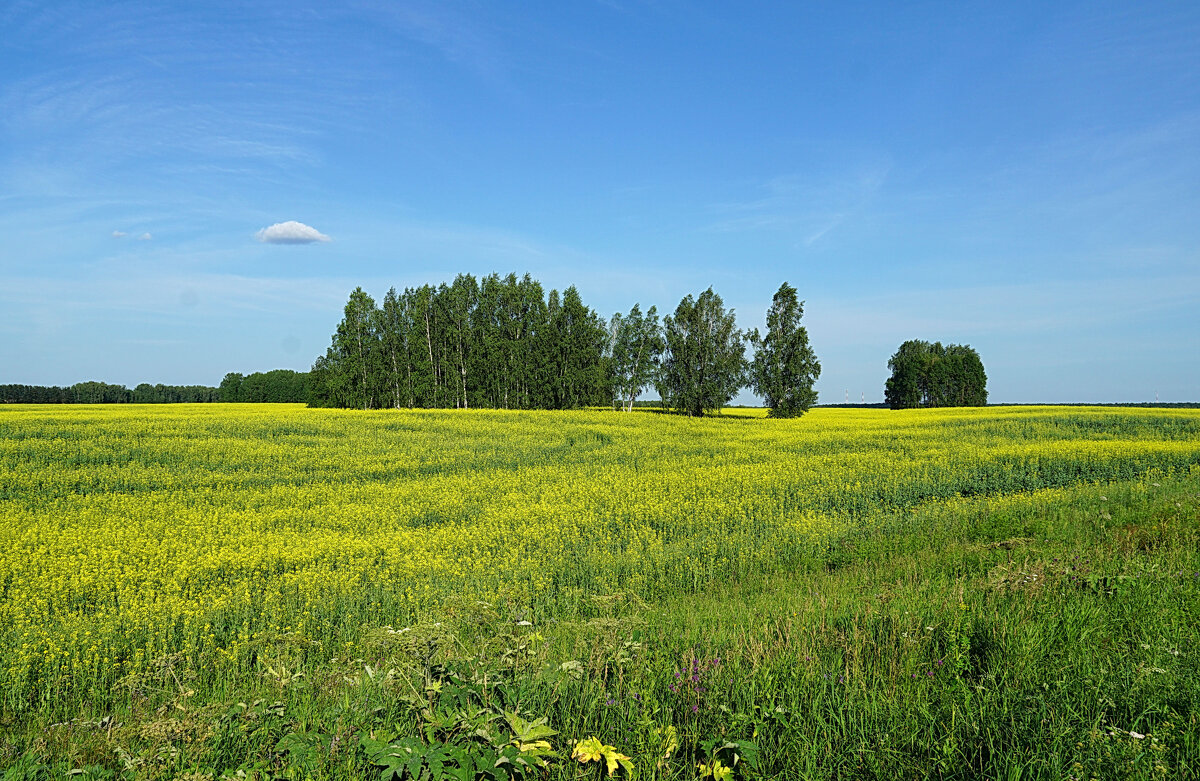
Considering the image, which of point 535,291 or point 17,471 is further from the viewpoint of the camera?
point 535,291

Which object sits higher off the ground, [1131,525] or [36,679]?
[1131,525]

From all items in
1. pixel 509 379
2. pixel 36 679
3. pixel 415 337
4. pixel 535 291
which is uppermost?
pixel 535 291

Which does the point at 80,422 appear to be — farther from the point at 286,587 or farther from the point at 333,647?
the point at 333,647

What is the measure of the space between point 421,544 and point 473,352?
5639 centimetres

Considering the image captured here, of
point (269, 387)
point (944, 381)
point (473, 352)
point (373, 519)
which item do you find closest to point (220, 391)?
point (269, 387)

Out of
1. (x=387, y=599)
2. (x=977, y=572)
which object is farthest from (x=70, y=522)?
(x=977, y=572)

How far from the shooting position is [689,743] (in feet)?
12.2

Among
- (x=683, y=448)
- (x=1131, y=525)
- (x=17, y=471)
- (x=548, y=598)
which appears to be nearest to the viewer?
(x=548, y=598)

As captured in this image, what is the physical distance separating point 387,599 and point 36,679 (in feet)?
11.9

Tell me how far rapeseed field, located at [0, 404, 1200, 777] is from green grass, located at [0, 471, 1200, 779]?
0.07 meters

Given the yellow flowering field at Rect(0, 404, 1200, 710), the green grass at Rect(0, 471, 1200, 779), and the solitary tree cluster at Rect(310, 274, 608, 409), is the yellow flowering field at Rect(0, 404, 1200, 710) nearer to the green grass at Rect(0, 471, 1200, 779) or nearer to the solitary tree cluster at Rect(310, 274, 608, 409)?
the green grass at Rect(0, 471, 1200, 779)

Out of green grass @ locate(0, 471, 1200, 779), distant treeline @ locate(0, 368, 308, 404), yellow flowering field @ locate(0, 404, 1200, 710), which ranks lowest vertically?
yellow flowering field @ locate(0, 404, 1200, 710)

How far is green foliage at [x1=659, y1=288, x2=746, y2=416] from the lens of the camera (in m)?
55.2

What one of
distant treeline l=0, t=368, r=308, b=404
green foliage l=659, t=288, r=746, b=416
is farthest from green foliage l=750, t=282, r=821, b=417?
distant treeline l=0, t=368, r=308, b=404
